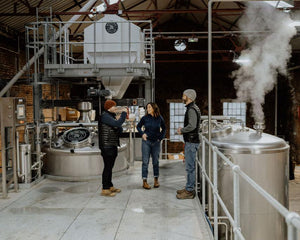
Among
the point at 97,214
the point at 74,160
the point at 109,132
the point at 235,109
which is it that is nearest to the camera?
the point at 97,214

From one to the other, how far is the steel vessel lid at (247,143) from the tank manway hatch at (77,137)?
2984mm

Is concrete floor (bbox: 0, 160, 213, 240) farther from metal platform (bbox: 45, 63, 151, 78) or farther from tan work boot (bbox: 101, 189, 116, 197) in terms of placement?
metal platform (bbox: 45, 63, 151, 78)

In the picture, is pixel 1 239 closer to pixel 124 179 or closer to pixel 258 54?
pixel 124 179

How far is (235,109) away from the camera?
1906 cm

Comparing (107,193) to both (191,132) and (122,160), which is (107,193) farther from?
(122,160)

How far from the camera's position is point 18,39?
1199 cm

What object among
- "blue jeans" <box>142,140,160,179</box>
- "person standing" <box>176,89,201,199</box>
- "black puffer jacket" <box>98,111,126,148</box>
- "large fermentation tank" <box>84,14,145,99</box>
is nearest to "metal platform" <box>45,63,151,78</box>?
"large fermentation tank" <box>84,14,145,99</box>

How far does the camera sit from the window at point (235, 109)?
19.0 metres

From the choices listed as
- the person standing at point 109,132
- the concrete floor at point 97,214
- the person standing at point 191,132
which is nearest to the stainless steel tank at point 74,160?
the concrete floor at point 97,214

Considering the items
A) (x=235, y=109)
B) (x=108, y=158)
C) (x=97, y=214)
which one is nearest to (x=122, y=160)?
(x=108, y=158)

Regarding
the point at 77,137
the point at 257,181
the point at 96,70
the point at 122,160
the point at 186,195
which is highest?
the point at 96,70

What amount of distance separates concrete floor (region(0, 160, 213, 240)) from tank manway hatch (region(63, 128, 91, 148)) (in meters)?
0.99

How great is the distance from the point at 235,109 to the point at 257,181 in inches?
584

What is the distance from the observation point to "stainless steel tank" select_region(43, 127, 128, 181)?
666cm
